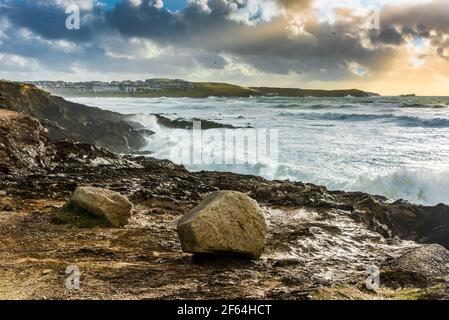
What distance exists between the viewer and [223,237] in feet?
25.9

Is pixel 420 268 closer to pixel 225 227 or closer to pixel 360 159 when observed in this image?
pixel 225 227

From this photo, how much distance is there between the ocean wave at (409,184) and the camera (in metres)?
19.5

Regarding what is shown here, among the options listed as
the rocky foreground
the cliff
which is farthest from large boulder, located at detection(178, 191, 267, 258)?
the cliff

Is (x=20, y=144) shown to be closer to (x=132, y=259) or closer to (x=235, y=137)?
(x=132, y=259)

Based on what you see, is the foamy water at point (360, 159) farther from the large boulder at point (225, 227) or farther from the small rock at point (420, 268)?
the large boulder at point (225, 227)

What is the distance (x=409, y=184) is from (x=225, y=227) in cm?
1422

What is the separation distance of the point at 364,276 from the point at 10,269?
17.3ft

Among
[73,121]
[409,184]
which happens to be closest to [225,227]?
[409,184]

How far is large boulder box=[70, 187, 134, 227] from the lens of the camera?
1025 cm

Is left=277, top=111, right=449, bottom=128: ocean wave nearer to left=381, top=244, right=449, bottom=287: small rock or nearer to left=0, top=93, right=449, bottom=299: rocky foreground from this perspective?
left=0, top=93, right=449, bottom=299: rocky foreground

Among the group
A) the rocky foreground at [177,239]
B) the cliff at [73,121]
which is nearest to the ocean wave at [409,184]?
the rocky foreground at [177,239]

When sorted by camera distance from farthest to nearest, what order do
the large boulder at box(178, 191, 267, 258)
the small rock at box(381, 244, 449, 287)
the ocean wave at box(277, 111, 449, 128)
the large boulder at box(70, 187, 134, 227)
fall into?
1. the ocean wave at box(277, 111, 449, 128)
2. the large boulder at box(70, 187, 134, 227)
3. the large boulder at box(178, 191, 267, 258)
4. the small rock at box(381, 244, 449, 287)

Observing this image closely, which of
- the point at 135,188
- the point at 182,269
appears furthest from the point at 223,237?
the point at 135,188

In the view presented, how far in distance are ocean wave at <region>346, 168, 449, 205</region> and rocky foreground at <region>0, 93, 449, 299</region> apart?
4465 millimetres
